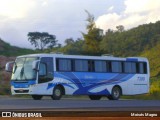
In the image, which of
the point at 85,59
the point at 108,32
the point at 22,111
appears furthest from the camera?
the point at 108,32

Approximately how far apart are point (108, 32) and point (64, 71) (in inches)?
1364

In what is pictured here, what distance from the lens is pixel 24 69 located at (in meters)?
26.2

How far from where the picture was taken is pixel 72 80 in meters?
26.5

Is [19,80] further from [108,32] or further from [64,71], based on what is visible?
[108,32]

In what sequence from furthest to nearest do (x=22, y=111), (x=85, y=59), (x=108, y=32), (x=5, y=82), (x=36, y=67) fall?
(x=108, y=32), (x=5, y=82), (x=85, y=59), (x=36, y=67), (x=22, y=111)

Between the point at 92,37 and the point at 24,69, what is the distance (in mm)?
19814

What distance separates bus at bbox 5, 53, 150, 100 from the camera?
25.7 m

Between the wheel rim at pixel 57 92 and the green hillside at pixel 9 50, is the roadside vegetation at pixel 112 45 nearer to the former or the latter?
the green hillside at pixel 9 50

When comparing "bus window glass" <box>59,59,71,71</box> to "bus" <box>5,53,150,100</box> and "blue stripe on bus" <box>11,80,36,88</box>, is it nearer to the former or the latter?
"bus" <box>5,53,150,100</box>

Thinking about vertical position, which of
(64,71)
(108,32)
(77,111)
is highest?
(108,32)

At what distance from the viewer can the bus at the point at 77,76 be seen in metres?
25.7

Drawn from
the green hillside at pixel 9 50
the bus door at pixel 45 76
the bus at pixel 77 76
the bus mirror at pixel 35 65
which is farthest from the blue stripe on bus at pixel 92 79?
the green hillside at pixel 9 50

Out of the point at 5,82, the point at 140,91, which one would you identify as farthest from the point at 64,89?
the point at 5,82

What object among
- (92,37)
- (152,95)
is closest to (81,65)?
(152,95)
